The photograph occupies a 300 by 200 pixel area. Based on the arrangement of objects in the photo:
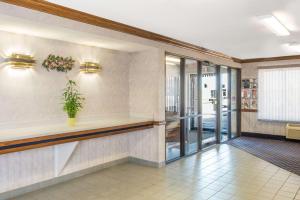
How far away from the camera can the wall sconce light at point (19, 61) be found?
3424 mm

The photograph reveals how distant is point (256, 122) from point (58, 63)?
6322 mm

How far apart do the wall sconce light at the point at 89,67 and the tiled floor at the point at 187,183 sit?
5.90 feet

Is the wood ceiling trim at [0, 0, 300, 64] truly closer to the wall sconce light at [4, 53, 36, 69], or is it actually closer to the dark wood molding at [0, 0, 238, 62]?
the dark wood molding at [0, 0, 238, 62]

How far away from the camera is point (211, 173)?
4.54 m

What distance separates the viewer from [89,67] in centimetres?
447

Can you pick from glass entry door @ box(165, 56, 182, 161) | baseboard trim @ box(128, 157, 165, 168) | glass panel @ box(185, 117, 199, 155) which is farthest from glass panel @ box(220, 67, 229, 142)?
baseboard trim @ box(128, 157, 165, 168)

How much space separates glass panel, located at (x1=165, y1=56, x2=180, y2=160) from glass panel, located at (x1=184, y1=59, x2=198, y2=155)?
10.9 inches

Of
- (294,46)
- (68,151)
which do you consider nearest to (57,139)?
(68,151)

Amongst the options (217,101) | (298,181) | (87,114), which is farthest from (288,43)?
(87,114)

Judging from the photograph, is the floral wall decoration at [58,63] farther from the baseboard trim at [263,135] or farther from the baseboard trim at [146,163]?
the baseboard trim at [263,135]

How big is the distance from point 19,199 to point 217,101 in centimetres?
519

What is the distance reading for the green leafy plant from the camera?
155 inches

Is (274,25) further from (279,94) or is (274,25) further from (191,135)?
(279,94)

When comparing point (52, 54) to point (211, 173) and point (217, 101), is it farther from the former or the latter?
point (217, 101)
